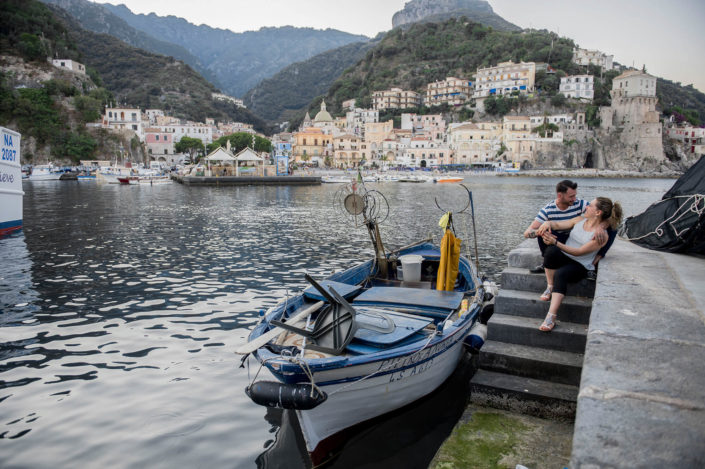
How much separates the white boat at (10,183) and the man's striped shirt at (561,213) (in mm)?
17527

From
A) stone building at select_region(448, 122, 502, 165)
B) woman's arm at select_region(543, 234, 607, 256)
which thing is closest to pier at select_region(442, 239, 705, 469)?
woman's arm at select_region(543, 234, 607, 256)

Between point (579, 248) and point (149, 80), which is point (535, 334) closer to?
point (579, 248)

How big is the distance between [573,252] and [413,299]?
2.48m

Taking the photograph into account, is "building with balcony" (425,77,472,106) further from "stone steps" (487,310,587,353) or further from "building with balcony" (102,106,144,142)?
"stone steps" (487,310,587,353)

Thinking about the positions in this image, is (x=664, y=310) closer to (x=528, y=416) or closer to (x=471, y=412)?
(x=528, y=416)

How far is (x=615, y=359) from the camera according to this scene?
3.27 m

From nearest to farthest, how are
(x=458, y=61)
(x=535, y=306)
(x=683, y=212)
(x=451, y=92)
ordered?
(x=535, y=306) → (x=683, y=212) → (x=451, y=92) → (x=458, y=61)

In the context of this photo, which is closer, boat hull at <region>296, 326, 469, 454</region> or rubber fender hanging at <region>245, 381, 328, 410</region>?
rubber fender hanging at <region>245, 381, 328, 410</region>

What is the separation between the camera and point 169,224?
2352 cm

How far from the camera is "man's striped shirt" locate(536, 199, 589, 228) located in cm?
640

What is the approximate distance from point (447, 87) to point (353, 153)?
138ft

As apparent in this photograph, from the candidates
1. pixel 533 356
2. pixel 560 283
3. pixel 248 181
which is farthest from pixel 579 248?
pixel 248 181

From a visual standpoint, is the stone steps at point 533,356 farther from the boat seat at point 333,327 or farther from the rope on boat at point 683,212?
the rope on boat at point 683,212

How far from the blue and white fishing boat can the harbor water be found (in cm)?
45
